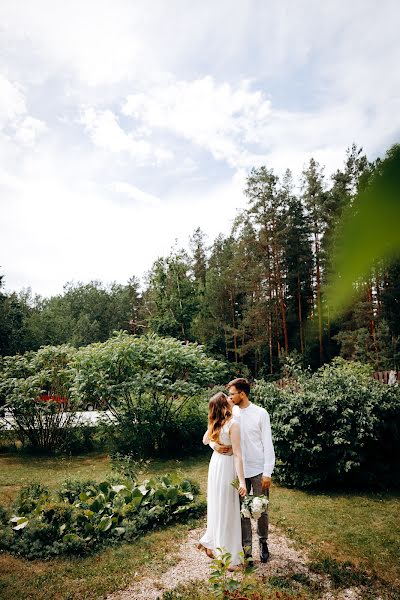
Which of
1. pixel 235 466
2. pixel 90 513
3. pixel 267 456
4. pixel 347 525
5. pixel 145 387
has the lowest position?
pixel 347 525

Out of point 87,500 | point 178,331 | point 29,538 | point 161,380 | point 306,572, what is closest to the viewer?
point 306,572

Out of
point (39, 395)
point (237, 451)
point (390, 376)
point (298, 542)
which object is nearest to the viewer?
point (237, 451)

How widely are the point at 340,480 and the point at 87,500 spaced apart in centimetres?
417

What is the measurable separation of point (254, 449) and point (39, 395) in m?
8.12

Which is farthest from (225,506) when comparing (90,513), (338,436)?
(338,436)

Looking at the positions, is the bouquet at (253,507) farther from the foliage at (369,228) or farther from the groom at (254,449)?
the foliage at (369,228)

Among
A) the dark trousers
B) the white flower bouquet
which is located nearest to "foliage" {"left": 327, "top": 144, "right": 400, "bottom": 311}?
the white flower bouquet

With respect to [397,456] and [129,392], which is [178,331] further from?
[397,456]

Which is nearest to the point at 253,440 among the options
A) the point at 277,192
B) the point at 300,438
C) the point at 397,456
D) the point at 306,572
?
the point at 306,572

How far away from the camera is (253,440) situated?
14.7 ft

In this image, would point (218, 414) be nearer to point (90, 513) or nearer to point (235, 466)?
point (235, 466)

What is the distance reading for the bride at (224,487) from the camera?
4.27m

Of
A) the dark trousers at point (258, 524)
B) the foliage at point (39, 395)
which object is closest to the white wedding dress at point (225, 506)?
the dark trousers at point (258, 524)

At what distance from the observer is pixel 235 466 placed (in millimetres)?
4363
